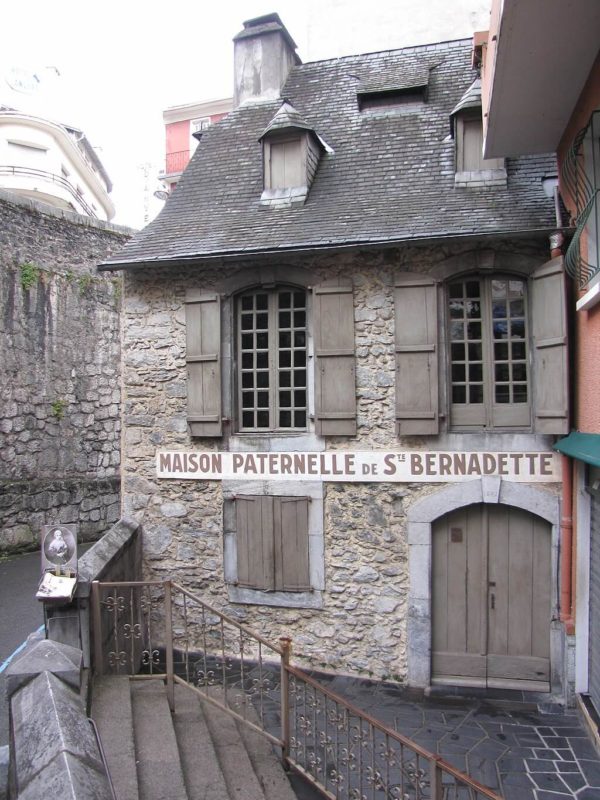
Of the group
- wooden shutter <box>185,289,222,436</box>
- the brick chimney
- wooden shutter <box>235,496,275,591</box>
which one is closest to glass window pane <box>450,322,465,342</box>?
wooden shutter <box>185,289,222,436</box>

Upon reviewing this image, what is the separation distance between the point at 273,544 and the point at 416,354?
274 cm

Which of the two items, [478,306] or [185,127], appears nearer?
[478,306]

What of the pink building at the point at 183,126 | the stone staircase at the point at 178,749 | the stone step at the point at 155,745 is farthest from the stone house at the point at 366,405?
the pink building at the point at 183,126

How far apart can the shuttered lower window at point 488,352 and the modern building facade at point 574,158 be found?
2.09ft

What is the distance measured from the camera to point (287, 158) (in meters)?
8.00

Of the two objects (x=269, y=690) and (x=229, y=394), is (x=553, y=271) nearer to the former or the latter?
(x=229, y=394)

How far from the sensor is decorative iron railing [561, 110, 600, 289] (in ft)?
17.4

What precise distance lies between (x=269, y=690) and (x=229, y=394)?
336 cm

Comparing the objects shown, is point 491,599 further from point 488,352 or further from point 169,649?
point 169,649

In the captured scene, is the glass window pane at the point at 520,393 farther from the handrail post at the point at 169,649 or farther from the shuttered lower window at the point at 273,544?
the handrail post at the point at 169,649

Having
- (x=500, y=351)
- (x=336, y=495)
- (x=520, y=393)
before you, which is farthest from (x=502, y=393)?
(x=336, y=495)

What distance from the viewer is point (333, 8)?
34.6 ft

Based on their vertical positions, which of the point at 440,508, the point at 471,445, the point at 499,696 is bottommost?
the point at 499,696

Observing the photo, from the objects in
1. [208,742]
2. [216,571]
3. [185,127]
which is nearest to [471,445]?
[216,571]
